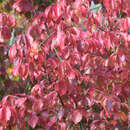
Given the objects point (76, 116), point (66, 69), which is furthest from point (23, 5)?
point (76, 116)

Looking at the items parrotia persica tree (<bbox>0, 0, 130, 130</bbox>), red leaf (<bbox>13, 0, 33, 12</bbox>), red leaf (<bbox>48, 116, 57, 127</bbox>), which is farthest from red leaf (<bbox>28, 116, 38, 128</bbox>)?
red leaf (<bbox>13, 0, 33, 12</bbox>)

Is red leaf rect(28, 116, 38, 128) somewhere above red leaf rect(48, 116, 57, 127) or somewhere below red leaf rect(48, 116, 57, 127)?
above

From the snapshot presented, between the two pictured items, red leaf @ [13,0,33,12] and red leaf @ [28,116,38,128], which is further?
red leaf @ [13,0,33,12]

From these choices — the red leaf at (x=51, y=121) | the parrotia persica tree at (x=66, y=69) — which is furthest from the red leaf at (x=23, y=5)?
the red leaf at (x=51, y=121)

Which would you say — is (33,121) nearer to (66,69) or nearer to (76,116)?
(76,116)

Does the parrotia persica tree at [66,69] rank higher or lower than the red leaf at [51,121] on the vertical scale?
higher

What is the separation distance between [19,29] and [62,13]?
1880 mm

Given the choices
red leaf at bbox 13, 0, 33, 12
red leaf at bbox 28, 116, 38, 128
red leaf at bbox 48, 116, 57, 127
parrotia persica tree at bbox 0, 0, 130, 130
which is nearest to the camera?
parrotia persica tree at bbox 0, 0, 130, 130

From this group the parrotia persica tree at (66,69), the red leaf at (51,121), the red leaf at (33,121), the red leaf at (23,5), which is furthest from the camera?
the red leaf at (23,5)

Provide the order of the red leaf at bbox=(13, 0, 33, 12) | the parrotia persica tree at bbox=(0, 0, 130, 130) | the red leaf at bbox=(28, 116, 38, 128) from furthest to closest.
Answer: the red leaf at bbox=(13, 0, 33, 12), the red leaf at bbox=(28, 116, 38, 128), the parrotia persica tree at bbox=(0, 0, 130, 130)

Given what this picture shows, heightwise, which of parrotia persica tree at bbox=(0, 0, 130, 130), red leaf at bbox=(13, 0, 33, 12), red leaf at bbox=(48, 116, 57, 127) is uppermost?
red leaf at bbox=(13, 0, 33, 12)

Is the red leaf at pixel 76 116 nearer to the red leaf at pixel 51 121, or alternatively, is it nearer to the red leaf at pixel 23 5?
the red leaf at pixel 51 121

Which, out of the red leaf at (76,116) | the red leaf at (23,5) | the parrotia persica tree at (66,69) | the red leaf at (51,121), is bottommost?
the red leaf at (51,121)

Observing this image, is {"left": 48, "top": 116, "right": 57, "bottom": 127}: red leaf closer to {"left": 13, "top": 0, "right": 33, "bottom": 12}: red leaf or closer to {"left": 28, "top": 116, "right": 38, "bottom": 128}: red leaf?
{"left": 28, "top": 116, "right": 38, "bottom": 128}: red leaf
